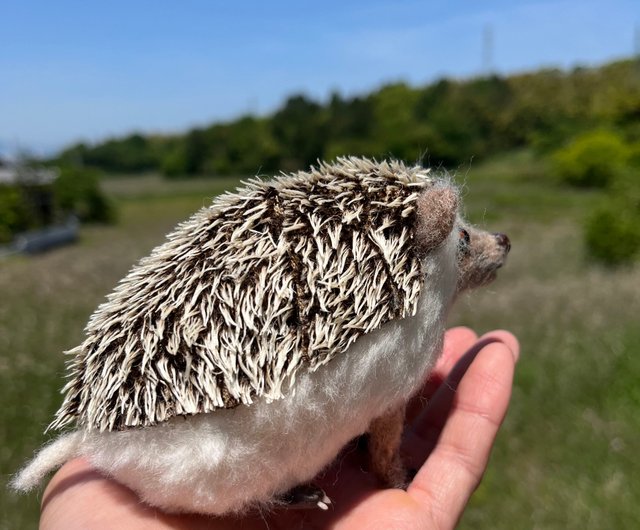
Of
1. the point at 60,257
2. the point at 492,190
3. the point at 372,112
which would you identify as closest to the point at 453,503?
the point at 60,257

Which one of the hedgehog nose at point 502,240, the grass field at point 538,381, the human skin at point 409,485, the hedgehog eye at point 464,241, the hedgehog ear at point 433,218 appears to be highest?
the hedgehog ear at point 433,218

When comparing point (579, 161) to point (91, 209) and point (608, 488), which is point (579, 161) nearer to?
point (91, 209)

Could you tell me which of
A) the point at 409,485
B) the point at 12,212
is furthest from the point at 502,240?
the point at 12,212

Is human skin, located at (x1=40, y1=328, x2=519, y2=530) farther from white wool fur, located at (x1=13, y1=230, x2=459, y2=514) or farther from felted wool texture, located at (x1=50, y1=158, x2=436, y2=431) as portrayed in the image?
felted wool texture, located at (x1=50, y1=158, x2=436, y2=431)

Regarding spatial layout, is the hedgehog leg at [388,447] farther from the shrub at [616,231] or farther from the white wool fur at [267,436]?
the shrub at [616,231]

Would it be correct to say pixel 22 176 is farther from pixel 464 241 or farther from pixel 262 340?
pixel 262 340

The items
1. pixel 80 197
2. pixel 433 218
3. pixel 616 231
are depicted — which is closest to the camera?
pixel 433 218

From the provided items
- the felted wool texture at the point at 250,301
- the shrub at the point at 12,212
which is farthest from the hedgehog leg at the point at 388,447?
the shrub at the point at 12,212

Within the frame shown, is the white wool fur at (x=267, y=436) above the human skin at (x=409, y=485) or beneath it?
above
